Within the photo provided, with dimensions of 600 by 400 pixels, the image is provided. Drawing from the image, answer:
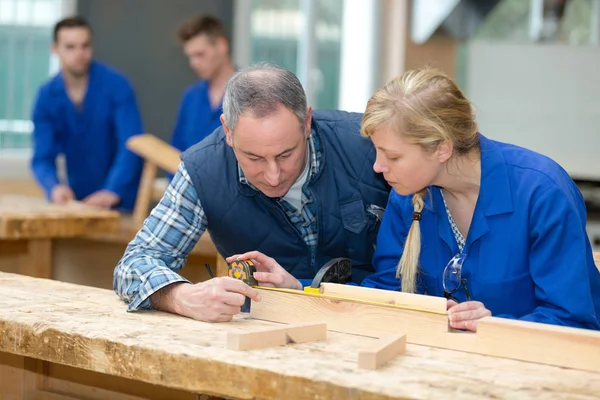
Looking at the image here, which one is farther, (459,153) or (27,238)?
(27,238)

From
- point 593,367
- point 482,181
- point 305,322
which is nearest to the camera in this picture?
point 593,367

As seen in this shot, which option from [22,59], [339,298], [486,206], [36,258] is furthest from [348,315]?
[22,59]

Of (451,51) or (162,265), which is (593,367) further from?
(451,51)

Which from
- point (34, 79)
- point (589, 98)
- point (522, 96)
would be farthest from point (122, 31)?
point (589, 98)

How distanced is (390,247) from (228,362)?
84 centimetres

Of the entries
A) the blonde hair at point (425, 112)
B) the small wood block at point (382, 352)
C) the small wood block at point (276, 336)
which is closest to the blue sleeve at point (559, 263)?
the blonde hair at point (425, 112)

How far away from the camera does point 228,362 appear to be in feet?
5.43

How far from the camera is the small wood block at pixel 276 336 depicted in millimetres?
1752

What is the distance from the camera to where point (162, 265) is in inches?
91.2

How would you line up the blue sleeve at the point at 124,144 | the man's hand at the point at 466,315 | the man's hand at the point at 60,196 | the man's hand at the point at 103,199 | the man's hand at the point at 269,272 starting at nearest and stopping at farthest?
the man's hand at the point at 466,315
the man's hand at the point at 269,272
the man's hand at the point at 60,196
the man's hand at the point at 103,199
the blue sleeve at the point at 124,144

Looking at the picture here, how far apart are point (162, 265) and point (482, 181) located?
2.71 ft

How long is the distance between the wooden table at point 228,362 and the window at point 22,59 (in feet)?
13.1

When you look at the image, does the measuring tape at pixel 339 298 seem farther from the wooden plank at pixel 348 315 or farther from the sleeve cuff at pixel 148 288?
the sleeve cuff at pixel 148 288

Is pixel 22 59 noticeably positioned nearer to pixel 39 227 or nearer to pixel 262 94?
pixel 39 227
